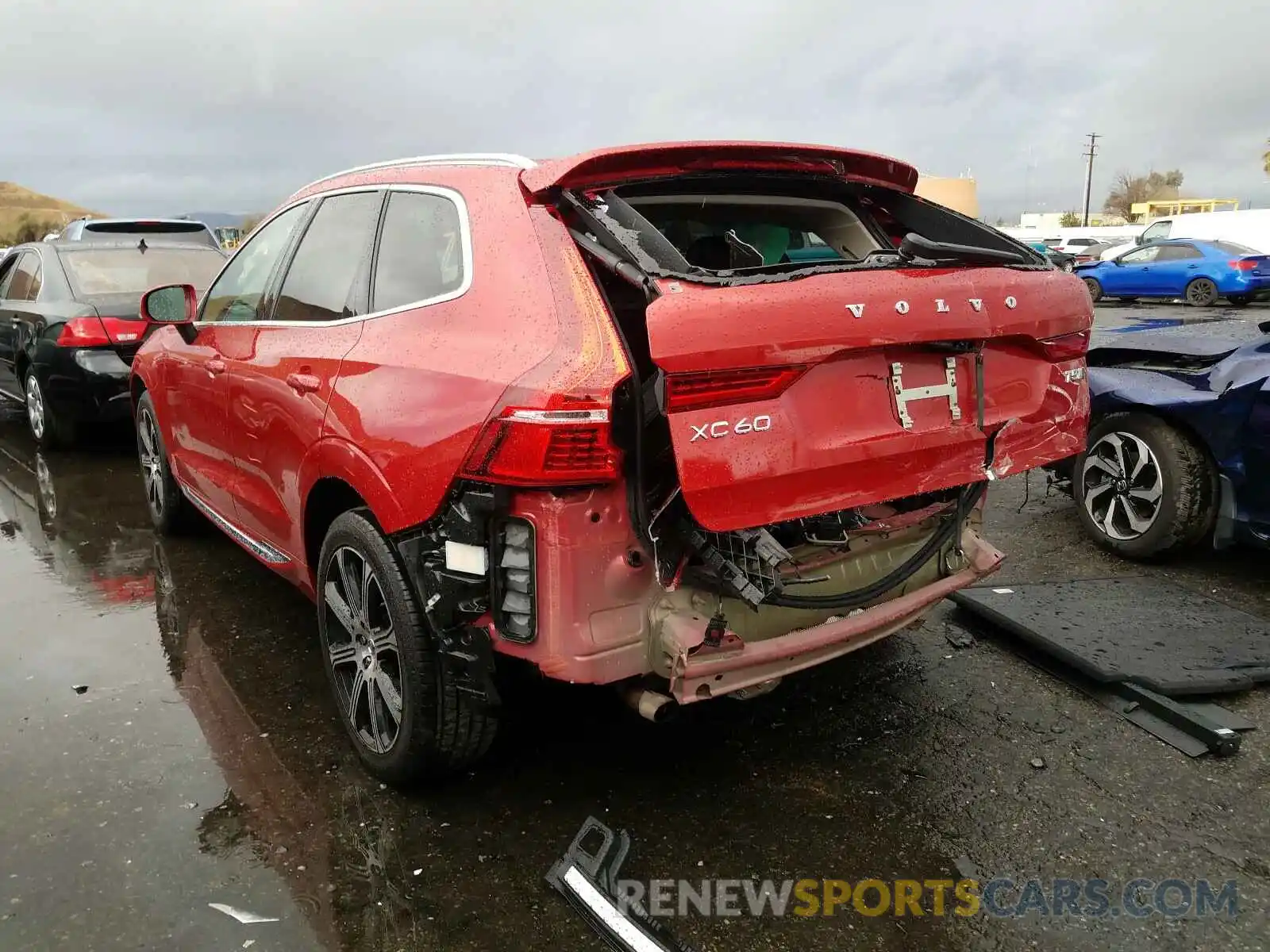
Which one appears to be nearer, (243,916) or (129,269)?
(243,916)

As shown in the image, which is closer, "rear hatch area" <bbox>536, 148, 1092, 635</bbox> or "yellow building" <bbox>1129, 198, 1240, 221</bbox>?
"rear hatch area" <bbox>536, 148, 1092, 635</bbox>

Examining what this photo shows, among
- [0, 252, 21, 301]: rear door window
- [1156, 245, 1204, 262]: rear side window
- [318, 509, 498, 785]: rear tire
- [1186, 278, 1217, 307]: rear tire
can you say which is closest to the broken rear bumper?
[318, 509, 498, 785]: rear tire

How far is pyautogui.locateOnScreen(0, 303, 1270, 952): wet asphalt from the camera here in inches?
90.2

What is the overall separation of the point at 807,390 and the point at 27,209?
125 meters

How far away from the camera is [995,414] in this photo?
Result: 8.76 ft

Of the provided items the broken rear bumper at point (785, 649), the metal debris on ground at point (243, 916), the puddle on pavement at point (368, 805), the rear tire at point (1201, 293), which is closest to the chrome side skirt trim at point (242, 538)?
the puddle on pavement at point (368, 805)

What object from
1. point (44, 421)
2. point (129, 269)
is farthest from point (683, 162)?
point (44, 421)

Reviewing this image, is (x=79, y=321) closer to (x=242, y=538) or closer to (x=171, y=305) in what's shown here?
(x=171, y=305)

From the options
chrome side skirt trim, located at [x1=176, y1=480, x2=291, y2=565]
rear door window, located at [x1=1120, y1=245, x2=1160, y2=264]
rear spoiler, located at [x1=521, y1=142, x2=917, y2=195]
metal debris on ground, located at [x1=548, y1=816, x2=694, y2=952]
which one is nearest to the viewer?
metal debris on ground, located at [x1=548, y1=816, x2=694, y2=952]

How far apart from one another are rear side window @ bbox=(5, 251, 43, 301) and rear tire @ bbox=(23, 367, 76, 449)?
70 cm

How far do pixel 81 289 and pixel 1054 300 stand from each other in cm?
727

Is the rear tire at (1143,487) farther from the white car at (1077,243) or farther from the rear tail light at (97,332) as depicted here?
the white car at (1077,243)

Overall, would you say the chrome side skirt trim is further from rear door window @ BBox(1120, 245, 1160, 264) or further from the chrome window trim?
rear door window @ BBox(1120, 245, 1160, 264)

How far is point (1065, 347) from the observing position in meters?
2.84
